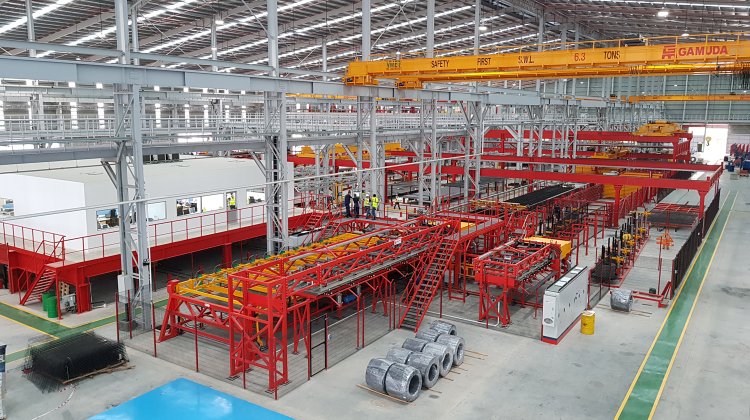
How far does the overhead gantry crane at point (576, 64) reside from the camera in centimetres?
1734

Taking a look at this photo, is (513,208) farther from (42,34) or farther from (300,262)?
(42,34)

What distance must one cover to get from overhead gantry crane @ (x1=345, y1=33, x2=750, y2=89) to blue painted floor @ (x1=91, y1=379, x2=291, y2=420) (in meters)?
14.3

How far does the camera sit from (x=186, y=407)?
38.7 ft

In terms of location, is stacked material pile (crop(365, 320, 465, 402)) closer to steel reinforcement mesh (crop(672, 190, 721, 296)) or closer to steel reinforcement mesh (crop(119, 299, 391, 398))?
steel reinforcement mesh (crop(119, 299, 391, 398))

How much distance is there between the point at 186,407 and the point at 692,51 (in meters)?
17.1

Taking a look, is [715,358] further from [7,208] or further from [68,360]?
[7,208]

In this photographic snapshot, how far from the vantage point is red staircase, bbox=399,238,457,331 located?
16.9 meters

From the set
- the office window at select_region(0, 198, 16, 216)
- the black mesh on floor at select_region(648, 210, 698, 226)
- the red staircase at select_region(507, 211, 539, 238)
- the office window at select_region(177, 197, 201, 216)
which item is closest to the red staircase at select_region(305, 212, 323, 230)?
the office window at select_region(177, 197, 201, 216)

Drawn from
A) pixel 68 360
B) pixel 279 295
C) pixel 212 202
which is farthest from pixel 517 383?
pixel 212 202

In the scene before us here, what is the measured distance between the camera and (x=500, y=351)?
1495cm

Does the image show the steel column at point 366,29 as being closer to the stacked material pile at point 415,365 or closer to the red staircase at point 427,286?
the red staircase at point 427,286

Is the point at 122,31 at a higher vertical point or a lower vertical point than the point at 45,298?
higher

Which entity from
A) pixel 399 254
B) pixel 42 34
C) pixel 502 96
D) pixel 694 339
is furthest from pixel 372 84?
pixel 42 34

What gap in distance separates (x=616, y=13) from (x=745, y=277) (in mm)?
23301
